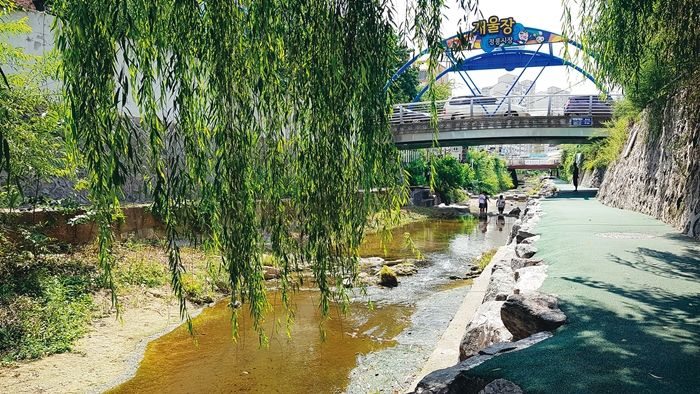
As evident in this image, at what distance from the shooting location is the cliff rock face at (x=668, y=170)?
720cm

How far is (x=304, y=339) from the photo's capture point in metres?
6.24

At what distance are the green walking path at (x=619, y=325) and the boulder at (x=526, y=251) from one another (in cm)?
13

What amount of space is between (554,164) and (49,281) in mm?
41930

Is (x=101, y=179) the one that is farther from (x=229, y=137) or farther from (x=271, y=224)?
(x=271, y=224)

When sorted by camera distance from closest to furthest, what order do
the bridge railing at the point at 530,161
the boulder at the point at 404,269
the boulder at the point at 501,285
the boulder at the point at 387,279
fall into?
the boulder at the point at 501,285 < the boulder at the point at 387,279 < the boulder at the point at 404,269 < the bridge railing at the point at 530,161

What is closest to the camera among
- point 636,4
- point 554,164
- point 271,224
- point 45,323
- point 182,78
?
point 182,78

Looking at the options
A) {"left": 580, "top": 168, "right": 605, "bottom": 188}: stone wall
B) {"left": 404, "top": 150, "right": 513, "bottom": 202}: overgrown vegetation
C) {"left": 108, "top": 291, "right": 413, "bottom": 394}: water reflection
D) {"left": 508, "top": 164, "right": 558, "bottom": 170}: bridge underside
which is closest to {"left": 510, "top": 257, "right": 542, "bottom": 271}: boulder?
{"left": 108, "top": 291, "right": 413, "bottom": 394}: water reflection

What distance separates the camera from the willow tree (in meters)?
2.84

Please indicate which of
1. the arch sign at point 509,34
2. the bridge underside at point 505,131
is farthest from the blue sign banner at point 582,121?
the arch sign at point 509,34

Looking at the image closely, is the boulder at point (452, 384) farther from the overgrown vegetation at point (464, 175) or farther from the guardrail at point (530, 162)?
the guardrail at point (530, 162)

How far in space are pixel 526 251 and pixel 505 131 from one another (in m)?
13.7

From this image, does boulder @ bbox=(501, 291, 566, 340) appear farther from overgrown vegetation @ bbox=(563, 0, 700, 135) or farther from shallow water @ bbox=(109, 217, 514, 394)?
overgrown vegetation @ bbox=(563, 0, 700, 135)

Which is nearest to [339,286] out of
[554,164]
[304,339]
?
[304,339]

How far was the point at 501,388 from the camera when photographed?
2658 mm
